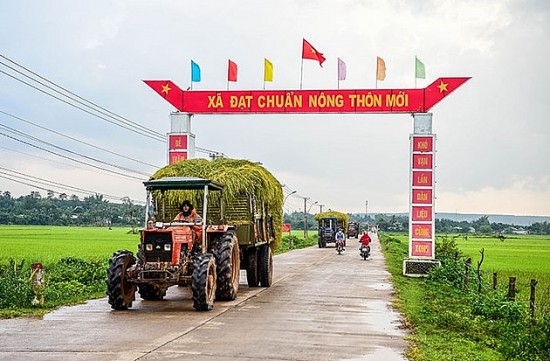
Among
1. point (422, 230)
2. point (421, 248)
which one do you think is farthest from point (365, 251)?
point (422, 230)

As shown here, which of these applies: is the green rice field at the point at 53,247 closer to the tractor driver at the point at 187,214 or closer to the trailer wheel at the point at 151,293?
the trailer wheel at the point at 151,293

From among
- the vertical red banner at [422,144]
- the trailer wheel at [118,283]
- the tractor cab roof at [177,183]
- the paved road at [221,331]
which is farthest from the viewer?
the vertical red banner at [422,144]

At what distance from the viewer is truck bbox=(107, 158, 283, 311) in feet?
46.5

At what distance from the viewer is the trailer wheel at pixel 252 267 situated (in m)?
19.5

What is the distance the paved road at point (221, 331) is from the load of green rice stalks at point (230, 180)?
7.02ft

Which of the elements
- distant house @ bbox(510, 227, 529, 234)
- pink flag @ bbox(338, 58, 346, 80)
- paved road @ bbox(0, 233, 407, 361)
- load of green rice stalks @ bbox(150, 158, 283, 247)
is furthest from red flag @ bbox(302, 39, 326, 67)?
distant house @ bbox(510, 227, 529, 234)

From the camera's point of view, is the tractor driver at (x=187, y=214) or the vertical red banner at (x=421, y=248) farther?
the vertical red banner at (x=421, y=248)

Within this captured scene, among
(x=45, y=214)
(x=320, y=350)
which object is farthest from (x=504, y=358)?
(x=45, y=214)

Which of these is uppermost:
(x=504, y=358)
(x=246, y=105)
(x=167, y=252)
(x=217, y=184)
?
(x=246, y=105)

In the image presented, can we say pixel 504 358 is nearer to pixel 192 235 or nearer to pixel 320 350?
pixel 320 350

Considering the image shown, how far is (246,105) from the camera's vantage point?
77.9 ft

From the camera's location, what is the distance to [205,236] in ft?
51.5

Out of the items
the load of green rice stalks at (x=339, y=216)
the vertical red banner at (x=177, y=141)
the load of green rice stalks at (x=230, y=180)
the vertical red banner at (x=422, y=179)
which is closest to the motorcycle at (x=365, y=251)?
the vertical red banner at (x=422, y=179)

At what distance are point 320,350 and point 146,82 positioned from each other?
15843 mm
